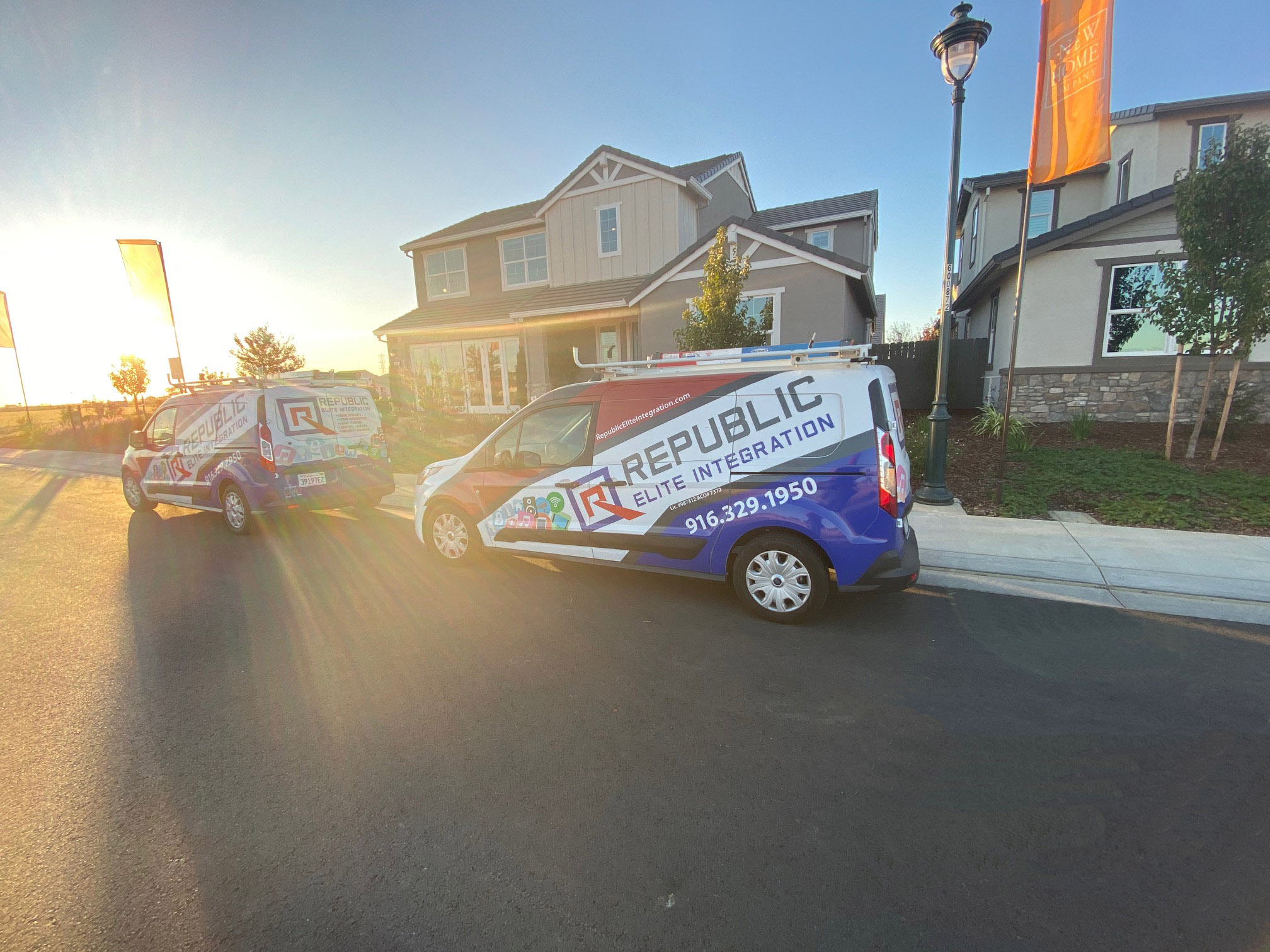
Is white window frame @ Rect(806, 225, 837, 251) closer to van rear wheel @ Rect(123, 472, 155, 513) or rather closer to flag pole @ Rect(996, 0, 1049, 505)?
flag pole @ Rect(996, 0, 1049, 505)

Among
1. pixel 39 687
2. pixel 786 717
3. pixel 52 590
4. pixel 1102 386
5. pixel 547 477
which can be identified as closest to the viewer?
pixel 786 717

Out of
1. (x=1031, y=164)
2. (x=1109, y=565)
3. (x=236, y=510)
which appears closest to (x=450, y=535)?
(x=236, y=510)

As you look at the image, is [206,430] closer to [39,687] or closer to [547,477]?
[39,687]

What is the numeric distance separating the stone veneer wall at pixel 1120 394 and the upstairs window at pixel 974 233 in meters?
9.56

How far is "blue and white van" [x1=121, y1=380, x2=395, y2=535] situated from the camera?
7.06 metres

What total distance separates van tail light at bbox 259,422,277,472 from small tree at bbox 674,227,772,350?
20.7 feet

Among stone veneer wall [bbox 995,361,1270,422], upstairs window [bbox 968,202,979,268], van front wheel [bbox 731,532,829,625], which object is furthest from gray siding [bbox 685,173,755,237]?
van front wheel [bbox 731,532,829,625]

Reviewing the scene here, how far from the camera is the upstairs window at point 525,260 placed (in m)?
17.9

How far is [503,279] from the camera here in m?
18.6

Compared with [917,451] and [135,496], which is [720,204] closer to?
[917,451]

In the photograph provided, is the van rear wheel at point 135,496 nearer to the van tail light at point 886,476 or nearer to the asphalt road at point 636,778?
the asphalt road at point 636,778

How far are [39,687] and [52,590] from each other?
2624mm

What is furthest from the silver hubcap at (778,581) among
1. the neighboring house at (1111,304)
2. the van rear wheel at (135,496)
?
the neighboring house at (1111,304)

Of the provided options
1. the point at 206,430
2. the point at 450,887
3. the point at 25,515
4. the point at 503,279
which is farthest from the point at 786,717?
the point at 503,279
